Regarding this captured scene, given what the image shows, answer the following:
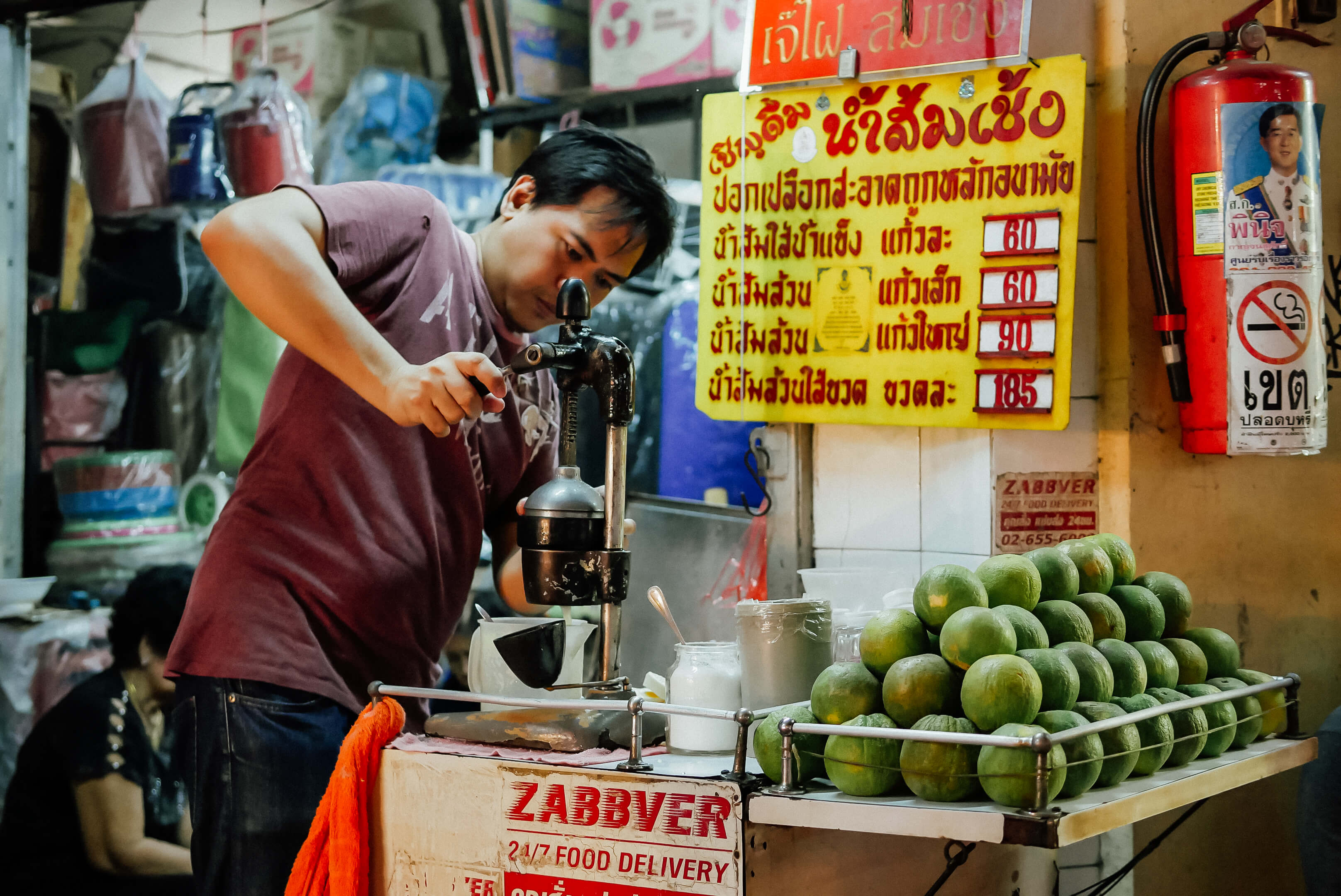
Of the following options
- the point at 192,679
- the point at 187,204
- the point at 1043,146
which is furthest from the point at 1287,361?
the point at 187,204

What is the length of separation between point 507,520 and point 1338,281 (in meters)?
1.81

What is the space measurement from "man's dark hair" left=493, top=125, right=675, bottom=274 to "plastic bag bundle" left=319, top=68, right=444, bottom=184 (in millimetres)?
448

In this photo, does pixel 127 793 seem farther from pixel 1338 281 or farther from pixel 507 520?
pixel 1338 281

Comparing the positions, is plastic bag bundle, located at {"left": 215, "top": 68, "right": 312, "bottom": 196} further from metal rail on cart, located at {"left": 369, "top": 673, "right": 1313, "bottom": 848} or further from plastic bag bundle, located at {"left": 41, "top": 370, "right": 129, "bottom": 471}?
metal rail on cart, located at {"left": 369, "top": 673, "right": 1313, "bottom": 848}

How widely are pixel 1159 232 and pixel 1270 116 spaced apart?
274mm

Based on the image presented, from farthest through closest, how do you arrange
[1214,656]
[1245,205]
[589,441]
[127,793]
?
[127,793] → [589,441] → [1245,205] → [1214,656]

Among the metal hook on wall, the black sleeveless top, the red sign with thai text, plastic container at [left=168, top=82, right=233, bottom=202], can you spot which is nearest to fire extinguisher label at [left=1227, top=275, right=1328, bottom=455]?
the red sign with thai text

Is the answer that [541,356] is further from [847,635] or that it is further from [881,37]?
[881,37]

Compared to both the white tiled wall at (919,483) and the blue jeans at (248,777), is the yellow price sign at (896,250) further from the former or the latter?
the blue jeans at (248,777)

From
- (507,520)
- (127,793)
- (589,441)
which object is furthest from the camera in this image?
(127,793)

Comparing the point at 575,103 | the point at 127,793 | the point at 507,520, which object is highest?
the point at 575,103

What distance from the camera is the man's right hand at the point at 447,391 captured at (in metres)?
1.86

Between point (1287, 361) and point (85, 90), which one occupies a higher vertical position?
point (85, 90)

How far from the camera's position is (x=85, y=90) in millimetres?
3383
